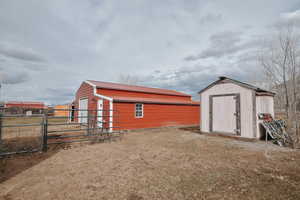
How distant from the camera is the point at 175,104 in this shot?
1455 centimetres

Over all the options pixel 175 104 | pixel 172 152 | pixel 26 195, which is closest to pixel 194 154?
pixel 172 152

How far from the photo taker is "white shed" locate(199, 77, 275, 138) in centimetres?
789

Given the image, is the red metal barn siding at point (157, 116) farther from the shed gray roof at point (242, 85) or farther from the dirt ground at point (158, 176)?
the dirt ground at point (158, 176)

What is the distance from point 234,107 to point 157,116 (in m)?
6.60

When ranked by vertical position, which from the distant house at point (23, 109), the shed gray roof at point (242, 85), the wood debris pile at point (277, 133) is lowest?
the wood debris pile at point (277, 133)

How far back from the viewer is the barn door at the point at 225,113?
8398 mm

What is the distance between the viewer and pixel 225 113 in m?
8.88

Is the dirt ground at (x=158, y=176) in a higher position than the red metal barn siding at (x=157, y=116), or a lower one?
lower

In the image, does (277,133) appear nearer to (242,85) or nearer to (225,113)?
(225,113)

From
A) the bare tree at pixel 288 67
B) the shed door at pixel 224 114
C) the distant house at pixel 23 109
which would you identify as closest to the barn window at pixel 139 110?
the shed door at pixel 224 114

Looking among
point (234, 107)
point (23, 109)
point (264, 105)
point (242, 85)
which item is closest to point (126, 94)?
point (234, 107)

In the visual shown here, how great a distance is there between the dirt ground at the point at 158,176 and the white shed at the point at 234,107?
242 cm

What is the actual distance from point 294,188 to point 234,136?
5515 mm

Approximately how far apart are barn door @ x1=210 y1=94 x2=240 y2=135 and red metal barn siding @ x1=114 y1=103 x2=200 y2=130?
200 inches
